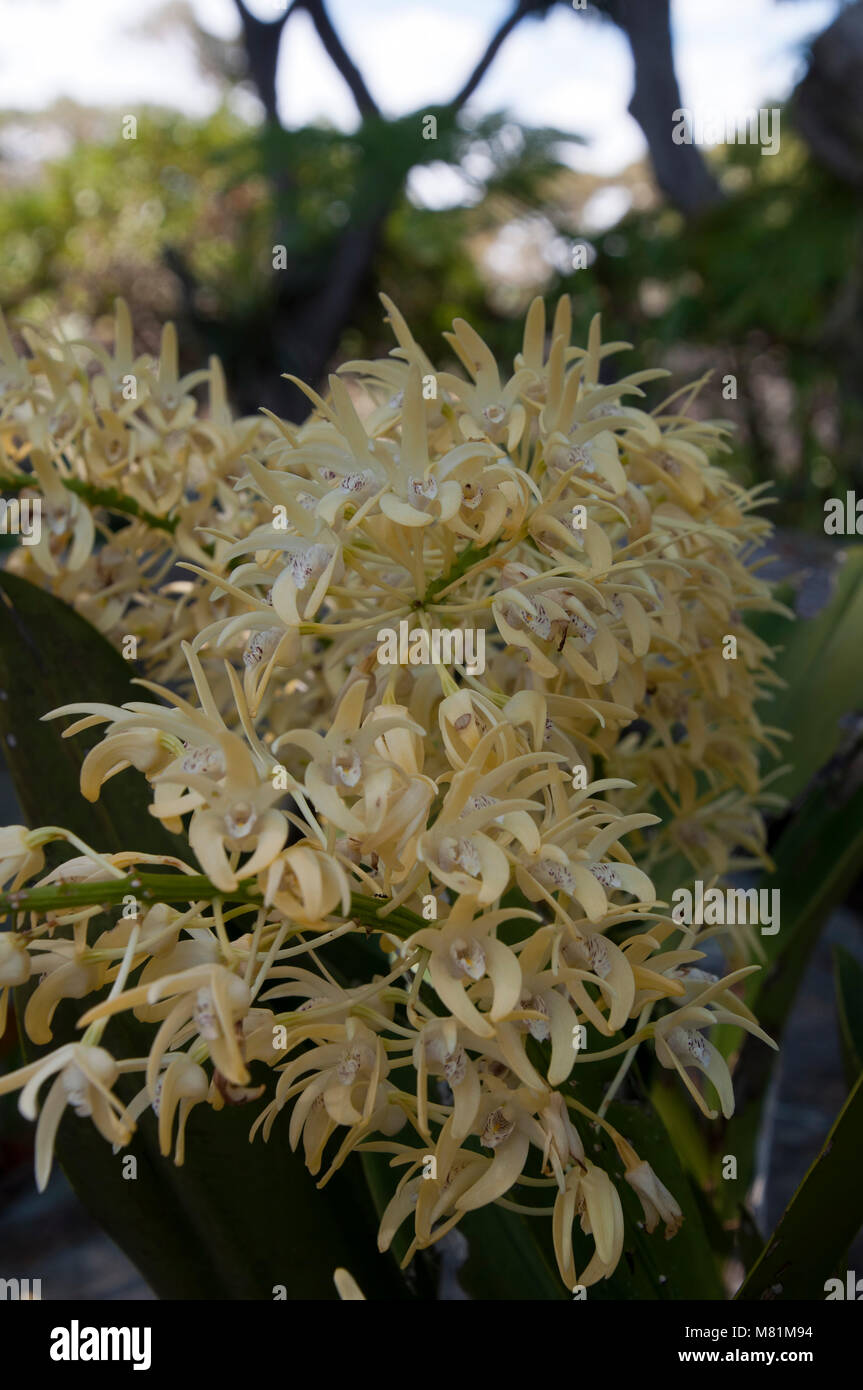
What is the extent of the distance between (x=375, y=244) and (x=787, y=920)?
2.27 metres

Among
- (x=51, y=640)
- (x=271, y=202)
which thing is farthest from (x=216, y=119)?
(x=51, y=640)

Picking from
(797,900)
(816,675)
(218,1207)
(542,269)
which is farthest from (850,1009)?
(542,269)

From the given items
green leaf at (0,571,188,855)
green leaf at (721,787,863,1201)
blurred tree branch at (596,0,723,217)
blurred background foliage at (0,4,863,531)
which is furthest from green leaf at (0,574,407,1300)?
blurred tree branch at (596,0,723,217)

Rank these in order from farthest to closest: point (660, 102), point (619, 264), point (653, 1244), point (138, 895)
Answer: point (619, 264), point (660, 102), point (653, 1244), point (138, 895)

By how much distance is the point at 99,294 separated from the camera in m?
3.16

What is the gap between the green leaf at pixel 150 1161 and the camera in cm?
39

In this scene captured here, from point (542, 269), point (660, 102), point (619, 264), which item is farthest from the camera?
point (542, 269)

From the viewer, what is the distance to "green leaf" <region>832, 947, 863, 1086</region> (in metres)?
0.55

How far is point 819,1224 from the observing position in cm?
33

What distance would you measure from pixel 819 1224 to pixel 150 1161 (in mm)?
241

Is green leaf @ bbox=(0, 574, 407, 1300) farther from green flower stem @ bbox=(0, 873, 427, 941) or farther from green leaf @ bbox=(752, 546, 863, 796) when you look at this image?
green leaf @ bbox=(752, 546, 863, 796)

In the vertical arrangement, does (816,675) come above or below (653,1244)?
above

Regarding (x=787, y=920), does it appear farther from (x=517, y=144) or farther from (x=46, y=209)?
(x=46, y=209)

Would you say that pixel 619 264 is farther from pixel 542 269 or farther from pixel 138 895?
pixel 138 895
